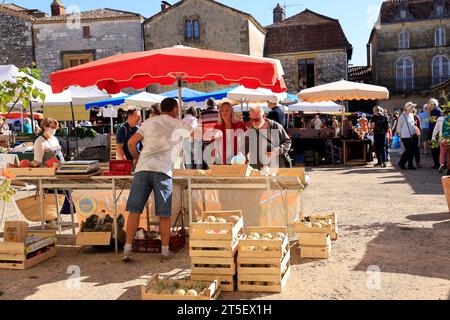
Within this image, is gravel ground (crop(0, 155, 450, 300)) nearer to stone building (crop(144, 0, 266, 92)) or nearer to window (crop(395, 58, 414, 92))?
stone building (crop(144, 0, 266, 92))

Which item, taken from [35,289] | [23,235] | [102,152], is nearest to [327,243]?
[35,289]

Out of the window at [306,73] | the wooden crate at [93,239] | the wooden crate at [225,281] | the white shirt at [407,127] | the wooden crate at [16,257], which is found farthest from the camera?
the window at [306,73]

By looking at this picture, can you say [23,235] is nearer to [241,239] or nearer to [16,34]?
[241,239]

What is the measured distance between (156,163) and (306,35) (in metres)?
28.8

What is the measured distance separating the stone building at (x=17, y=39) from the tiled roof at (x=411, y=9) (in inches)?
990

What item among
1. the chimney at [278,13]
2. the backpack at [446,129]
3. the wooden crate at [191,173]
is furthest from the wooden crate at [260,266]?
the chimney at [278,13]

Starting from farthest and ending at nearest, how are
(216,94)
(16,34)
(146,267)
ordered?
(16,34), (216,94), (146,267)

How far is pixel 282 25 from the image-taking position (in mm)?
33500

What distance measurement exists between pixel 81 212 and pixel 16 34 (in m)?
26.5

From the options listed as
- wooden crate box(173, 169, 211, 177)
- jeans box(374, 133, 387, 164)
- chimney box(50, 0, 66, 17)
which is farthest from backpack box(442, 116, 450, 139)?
chimney box(50, 0, 66, 17)

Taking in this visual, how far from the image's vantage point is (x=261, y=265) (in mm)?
4348

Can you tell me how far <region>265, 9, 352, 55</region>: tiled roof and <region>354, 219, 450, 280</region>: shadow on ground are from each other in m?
26.3

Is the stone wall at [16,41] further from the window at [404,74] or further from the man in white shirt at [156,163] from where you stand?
the man in white shirt at [156,163]

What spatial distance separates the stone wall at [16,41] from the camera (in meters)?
29.2
